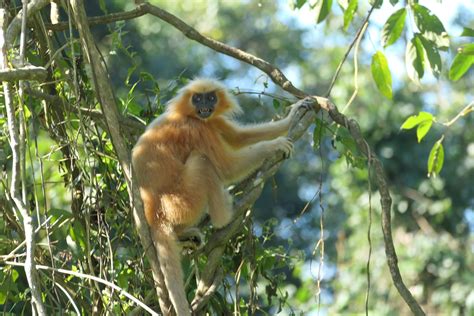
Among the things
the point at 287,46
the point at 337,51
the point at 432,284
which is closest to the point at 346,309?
the point at 432,284

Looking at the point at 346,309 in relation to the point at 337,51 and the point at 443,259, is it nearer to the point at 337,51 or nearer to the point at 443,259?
the point at 443,259

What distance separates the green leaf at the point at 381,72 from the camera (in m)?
4.50

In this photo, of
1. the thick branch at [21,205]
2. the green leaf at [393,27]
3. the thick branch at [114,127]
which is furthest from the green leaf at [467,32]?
the thick branch at [21,205]

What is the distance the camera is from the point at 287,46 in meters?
25.5

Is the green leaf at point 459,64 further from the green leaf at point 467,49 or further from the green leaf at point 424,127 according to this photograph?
the green leaf at point 424,127

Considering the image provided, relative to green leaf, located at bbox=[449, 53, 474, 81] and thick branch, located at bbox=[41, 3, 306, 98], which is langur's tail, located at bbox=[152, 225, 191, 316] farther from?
green leaf, located at bbox=[449, 53, 474, 81]

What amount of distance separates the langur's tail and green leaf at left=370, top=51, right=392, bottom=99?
132 cm

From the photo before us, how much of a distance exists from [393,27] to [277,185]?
8.16 metres

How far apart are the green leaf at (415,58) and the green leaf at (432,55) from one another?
35 millimetres

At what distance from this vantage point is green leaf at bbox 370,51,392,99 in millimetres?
4496

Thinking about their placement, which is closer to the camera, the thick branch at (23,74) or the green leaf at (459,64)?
the thick branch at (23,74)

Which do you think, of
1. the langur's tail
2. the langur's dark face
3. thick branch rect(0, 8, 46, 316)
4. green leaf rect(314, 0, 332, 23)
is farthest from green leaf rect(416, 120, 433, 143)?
thick branch rect(0, 8, 46, 316)

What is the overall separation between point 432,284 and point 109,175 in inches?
344

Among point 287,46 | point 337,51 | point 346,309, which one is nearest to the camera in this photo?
point 346,309
